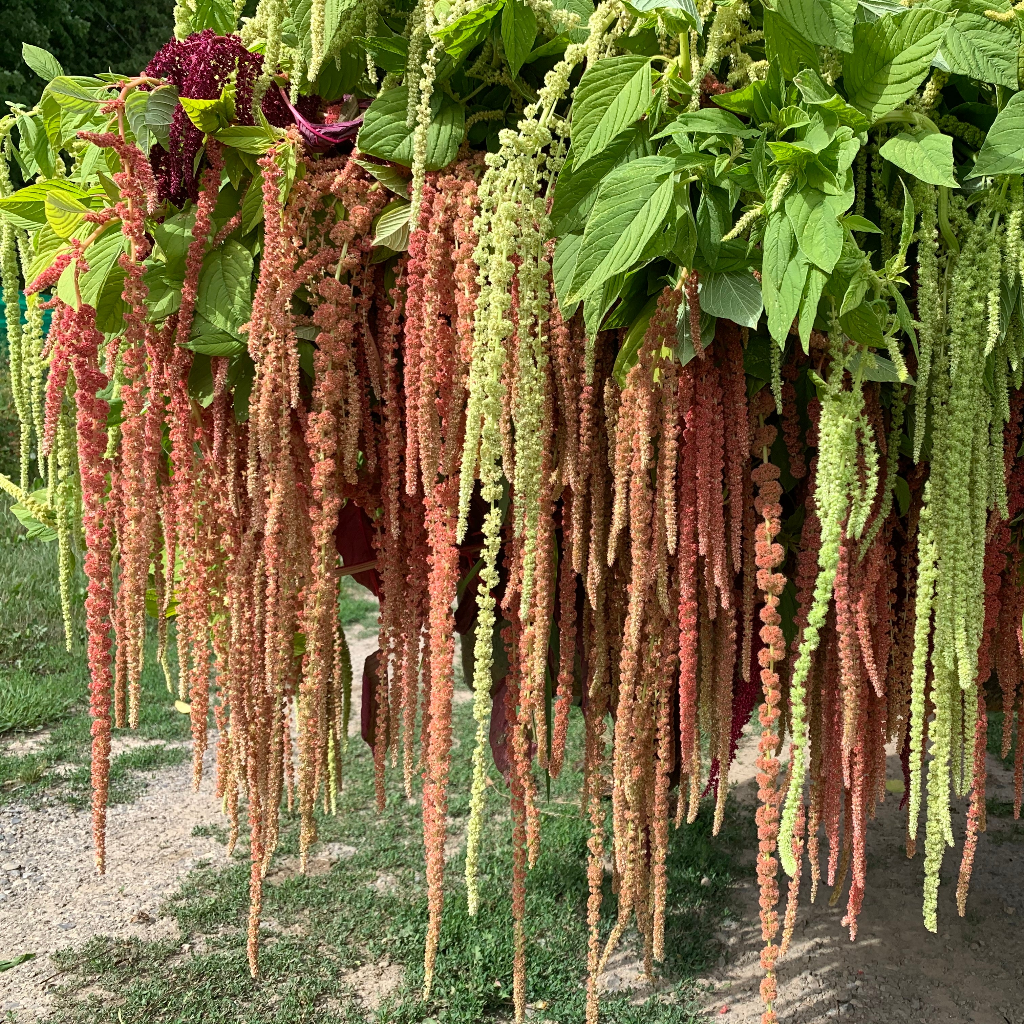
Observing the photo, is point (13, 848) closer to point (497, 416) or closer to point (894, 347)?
point (497, 416)

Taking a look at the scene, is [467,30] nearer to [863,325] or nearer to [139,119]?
[139,119]

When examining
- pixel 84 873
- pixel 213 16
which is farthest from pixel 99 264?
pixel 84 873

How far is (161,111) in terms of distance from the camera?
1.14 meters

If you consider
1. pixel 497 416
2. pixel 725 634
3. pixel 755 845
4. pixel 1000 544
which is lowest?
pixel 755 845

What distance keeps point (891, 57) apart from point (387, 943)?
2894 millimetres

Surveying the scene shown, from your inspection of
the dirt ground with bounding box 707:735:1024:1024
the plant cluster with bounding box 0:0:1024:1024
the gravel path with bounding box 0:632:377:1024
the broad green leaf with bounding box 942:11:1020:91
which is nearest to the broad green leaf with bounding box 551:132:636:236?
the plant cluster with bounding box 0:0:1024:1024

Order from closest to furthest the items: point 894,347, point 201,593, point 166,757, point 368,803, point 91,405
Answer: point 894,347
point 91,405
point 201,593
point 368,803
point 166,757

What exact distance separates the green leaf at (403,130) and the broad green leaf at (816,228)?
17.4 inches

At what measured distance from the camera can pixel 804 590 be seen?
3.90ft

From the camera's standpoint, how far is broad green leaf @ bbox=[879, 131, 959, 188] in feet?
2.95

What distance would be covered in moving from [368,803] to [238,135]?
3.41 metres

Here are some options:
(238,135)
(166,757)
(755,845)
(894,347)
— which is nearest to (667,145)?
(894,347)

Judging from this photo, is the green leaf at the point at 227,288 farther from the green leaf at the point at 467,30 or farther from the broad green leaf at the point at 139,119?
the green leaf at the point at 467,30

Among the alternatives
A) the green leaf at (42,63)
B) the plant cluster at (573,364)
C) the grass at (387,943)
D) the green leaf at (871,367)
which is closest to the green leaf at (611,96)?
the plant cluster at (573,364)
